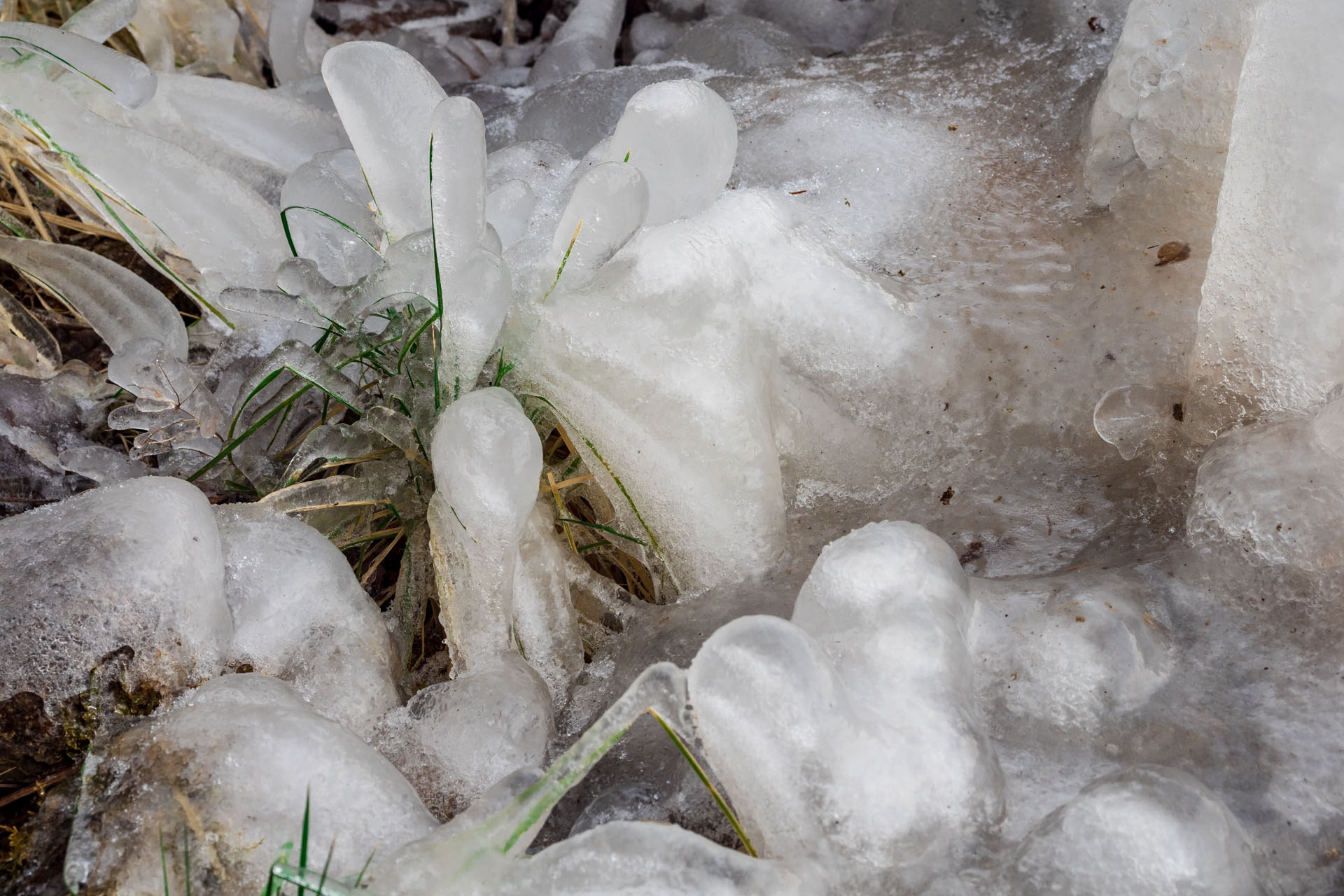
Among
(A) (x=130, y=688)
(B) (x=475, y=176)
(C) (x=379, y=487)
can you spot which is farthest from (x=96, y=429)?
(B) (x=475, y=176)

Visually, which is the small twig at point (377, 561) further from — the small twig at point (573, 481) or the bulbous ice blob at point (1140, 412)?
the bulbous ice blob at point (1140, 412)

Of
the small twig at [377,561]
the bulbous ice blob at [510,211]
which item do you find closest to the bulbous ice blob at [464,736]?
the small twig at [377,561]

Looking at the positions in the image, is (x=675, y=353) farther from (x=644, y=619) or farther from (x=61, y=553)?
(x=61, y=553)

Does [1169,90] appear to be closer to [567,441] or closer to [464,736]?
[567,441]

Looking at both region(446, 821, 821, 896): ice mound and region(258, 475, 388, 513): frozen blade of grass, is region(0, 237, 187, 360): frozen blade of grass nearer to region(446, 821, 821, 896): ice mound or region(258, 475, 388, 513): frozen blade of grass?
region(258, 475, 388, 513): frozen blade of grass

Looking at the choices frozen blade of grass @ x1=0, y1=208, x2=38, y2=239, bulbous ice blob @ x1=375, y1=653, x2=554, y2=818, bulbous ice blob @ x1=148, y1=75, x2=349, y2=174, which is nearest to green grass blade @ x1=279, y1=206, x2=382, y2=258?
bulbous ice blob @ x1=148, y1=75, x2=349, y2=174

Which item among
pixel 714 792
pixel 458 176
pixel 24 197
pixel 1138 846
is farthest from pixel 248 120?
pixel 1138 846
